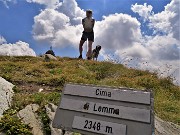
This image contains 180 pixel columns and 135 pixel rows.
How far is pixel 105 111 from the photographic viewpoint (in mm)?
5266

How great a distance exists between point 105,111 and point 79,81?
A: 6.37 m

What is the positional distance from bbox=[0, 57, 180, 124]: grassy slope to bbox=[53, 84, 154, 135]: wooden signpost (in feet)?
7.97

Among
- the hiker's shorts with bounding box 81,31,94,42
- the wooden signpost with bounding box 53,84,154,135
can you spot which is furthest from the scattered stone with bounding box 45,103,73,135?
the hiker's shorts with bounding box 81,31,94,42

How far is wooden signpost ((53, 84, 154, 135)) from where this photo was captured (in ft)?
16.2

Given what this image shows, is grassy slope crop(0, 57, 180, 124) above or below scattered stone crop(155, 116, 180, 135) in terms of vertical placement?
above

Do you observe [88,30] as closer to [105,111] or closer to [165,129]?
[165,129]

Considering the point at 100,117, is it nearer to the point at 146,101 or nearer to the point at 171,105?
the point at 146,101

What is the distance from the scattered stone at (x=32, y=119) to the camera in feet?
22.6

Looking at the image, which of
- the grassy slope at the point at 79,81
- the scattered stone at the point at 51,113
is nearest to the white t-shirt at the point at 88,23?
the grassy slope at the point at 79,81

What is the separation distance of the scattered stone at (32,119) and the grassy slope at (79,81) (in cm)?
53

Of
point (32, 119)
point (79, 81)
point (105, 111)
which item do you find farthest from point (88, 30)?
point (105, 111)

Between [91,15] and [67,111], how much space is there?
1369 cm

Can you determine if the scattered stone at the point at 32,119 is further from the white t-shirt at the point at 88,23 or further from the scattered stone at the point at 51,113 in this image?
the white t-shirt at the point at 88,23

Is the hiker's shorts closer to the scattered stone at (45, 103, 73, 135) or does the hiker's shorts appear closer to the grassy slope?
Result: the grassy slope
